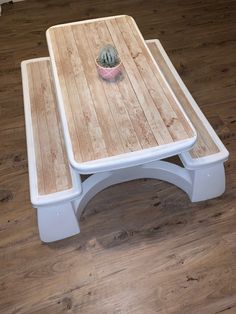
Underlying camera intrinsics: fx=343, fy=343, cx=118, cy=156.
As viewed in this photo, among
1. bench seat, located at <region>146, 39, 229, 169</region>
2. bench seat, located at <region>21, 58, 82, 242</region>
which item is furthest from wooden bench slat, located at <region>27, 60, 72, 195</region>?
bench seat, located at <region>146, 39, 229, 169</region>

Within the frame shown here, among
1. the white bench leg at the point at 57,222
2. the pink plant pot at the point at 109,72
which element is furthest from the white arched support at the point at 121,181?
the pink plant pot at the point at 109,72

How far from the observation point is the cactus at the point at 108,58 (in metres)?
1.43

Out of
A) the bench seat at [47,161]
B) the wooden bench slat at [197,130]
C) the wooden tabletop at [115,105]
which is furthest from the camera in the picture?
the wooden bench slat at [197,130]

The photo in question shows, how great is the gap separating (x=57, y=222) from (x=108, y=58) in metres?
0.74

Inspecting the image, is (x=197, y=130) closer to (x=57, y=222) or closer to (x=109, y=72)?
(x=109, y=72)

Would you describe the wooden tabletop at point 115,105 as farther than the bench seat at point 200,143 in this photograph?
No

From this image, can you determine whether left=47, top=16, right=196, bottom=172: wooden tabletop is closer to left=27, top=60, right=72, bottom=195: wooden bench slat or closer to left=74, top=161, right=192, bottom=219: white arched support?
left=27, top=60, right=72, bottom=195: wooden bench slat

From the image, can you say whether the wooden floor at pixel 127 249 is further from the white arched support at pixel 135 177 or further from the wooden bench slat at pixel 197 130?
the wooden bench slat at pixel 197 130

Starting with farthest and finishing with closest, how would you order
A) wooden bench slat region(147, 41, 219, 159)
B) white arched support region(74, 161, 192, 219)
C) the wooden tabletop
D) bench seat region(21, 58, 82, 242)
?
white arched support region(74, 161, 192, 219)
wooden bench slat region(147, 41, 219, 159)
bench seat region(21, 58, 82, 242)
the wooden tabletop

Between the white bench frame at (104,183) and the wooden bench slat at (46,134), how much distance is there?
2 cm

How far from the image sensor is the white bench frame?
1.40 m

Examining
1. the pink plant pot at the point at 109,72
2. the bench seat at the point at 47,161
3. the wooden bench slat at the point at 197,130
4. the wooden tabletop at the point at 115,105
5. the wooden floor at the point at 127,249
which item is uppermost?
the pink plant pot at the point at 109,72

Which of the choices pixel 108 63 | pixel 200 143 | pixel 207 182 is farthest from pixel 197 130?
pixel 108 63

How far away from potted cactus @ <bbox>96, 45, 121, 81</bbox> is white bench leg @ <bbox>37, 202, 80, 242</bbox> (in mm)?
573
